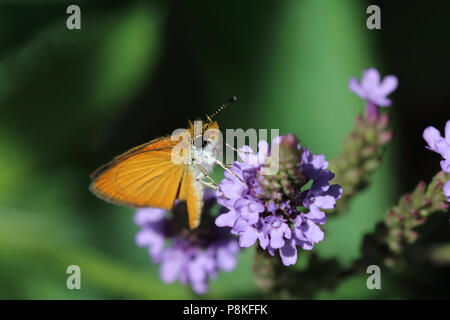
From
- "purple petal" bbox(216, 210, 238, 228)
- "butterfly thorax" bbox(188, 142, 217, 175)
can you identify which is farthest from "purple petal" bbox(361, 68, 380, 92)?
"purple petal" bbox(216, 210, 238, 228)

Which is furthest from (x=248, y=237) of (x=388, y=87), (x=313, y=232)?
(x=388, y=87)

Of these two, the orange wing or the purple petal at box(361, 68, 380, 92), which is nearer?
the orange wing

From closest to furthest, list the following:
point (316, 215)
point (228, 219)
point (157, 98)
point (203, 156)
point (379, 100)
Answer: point (316, 215), point (228, 219), point (203, 156), point (379, 100), point (157, 98)

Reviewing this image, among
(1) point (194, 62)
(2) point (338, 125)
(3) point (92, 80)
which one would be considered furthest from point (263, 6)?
(3) point (92, 80)

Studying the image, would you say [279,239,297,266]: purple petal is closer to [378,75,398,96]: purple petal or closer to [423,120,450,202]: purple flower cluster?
[423,120,450,202]: purple flower cluster

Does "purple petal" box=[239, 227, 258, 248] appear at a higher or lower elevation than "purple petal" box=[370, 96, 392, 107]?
lower

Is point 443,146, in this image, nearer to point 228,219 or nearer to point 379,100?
point 379,100
